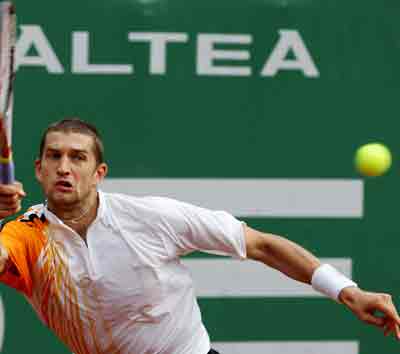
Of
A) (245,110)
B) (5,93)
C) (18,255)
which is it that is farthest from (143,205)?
(245,110)

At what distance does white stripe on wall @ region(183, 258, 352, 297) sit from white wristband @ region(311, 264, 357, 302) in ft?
4.09

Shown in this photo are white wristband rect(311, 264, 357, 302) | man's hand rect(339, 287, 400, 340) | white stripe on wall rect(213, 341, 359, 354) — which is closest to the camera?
man's hand rect(339, 287, 400, 340)

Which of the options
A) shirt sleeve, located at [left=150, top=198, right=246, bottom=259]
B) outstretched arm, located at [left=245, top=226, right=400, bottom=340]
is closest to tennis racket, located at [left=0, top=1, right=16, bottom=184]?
shirt sleeve, located at [left=150, top=198, right=246, bottom=259]

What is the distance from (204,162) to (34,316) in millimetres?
1033

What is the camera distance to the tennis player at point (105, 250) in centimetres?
399

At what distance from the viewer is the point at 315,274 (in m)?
3.95

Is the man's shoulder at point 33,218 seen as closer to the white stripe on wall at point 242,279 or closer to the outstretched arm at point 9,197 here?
the outstretched arm at point 9,197

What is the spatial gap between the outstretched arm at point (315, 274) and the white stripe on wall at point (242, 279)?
107cm

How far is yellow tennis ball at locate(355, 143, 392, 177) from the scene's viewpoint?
4.99m

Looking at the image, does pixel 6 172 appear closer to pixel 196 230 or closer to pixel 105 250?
pixel 105 250

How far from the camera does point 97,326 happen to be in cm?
407

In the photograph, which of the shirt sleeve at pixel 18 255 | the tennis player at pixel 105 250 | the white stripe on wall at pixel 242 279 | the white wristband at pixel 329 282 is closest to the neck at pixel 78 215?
the tennis player at pixel 105 250

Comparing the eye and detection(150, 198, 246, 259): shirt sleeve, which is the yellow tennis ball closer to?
detection(150, 198, 246, 259): shirt sleeve

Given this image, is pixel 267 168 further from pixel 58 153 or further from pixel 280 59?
pixel 58 153
